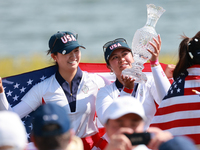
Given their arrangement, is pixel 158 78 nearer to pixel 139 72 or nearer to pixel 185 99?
pixel 139 72

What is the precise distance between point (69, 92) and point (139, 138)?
5.70 feet

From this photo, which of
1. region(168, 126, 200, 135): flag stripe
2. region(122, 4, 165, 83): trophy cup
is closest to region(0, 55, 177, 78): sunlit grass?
region(122, 4, 165, 83): trophy cup

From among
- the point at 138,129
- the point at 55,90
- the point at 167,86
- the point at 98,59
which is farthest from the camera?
the point at 98,59

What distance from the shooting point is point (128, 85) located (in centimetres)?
325

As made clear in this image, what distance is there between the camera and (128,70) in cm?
340

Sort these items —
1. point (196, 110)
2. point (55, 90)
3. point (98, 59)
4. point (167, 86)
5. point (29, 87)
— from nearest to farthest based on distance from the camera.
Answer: point (196, 110), point (167, 86), point (55, 90), point (29, 87), point (98, 59)

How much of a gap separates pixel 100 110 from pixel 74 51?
2.47ft

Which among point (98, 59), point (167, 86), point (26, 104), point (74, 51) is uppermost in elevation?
point (74, 51)

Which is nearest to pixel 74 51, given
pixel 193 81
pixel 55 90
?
pixel 55 90

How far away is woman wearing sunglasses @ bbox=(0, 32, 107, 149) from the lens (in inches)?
142

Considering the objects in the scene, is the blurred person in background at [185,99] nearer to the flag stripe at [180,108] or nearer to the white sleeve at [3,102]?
the flag stripe at [180,108]

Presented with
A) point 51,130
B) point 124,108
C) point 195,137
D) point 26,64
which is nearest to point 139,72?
point 195,137

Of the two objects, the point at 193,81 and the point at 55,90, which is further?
the point at 55,90

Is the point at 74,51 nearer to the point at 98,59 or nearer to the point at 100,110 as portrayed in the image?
the point at 100,110
